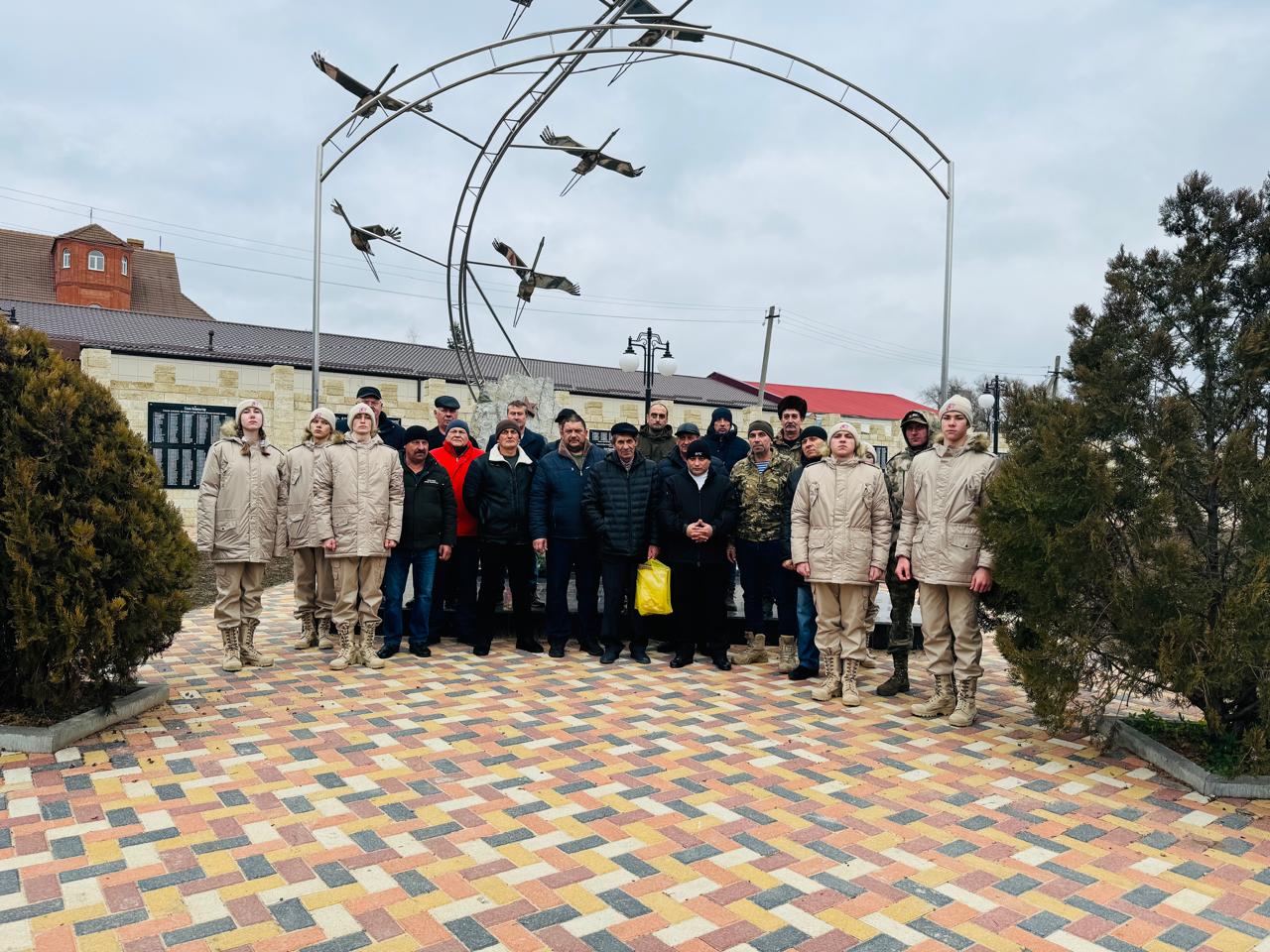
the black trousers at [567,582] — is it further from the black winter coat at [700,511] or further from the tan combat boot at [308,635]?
the tan combat boot at [308,635]

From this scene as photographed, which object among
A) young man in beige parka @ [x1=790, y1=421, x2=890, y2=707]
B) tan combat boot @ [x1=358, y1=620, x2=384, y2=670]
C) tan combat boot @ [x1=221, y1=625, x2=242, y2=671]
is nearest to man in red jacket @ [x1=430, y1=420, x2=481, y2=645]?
tan combat boot @ [x1=358, y1=620, x2=384, y2=670]

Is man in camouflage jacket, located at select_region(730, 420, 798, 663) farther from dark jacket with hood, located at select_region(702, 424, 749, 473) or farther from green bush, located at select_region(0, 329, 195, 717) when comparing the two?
green bush, located at select_region(0, 329, 195, 717)

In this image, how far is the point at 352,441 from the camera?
22.2ft

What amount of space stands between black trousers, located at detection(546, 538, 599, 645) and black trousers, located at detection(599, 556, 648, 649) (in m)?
0.13

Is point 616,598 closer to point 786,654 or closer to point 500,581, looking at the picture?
→ point 500,581

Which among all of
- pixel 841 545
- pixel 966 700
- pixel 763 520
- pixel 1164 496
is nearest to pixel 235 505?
pixel 763 520

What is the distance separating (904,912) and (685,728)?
2.23 metres

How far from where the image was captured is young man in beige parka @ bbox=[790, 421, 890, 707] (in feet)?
19.2

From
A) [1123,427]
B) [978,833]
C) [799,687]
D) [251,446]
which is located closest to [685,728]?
[799,687]

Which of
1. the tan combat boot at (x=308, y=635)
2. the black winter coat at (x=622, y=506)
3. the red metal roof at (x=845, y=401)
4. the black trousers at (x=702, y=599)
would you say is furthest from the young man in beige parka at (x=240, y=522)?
the red metal roof at (x=845, y=401)

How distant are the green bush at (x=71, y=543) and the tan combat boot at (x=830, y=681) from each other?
4.06m

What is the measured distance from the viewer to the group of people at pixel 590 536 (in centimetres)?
592

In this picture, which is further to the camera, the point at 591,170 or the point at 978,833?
the point at 591,170

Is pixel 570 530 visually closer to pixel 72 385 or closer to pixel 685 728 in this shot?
pixel 685 728
